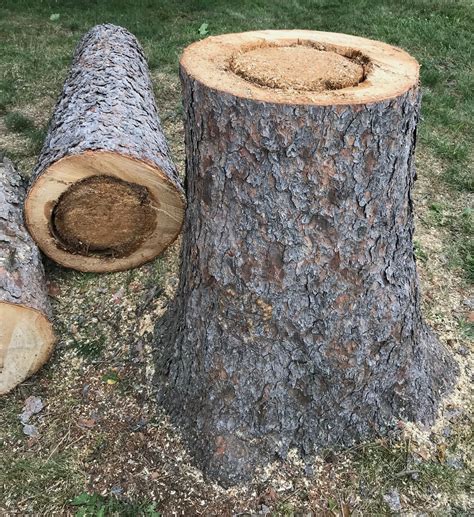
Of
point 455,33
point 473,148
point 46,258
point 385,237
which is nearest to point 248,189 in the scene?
point 385,237

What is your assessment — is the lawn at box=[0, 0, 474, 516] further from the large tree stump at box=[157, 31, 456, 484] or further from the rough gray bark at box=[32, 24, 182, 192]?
the rough gray bark at box=[32, 24, 182, 192]

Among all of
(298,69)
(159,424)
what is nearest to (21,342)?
(159,424)

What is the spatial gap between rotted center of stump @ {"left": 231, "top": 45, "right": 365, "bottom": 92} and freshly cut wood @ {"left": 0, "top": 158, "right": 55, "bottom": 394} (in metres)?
1.39

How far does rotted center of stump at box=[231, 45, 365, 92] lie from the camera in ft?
5.90

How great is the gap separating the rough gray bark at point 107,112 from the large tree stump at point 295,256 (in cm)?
84

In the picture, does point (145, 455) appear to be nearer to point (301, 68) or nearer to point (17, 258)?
point (17, 258)

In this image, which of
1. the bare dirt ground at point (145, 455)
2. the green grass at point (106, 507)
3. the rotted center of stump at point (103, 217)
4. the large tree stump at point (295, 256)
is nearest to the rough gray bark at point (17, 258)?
Answer: the rotted center of stump at point (103, 217)

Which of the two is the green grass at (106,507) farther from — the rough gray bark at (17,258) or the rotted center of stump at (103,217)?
the rotted center of stump at (103,217)

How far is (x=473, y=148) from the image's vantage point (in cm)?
433

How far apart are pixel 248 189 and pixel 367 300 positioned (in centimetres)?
63

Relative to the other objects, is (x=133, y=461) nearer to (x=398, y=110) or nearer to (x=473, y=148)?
(x=398, y=110)

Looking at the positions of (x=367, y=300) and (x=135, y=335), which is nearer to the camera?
(x=367, y=300)

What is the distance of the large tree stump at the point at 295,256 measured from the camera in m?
1.70

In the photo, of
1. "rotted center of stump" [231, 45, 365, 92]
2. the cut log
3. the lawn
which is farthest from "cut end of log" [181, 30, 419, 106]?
the lawn
